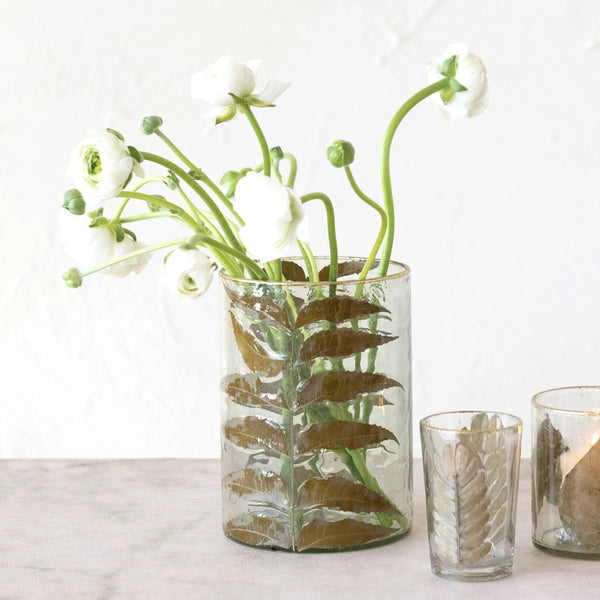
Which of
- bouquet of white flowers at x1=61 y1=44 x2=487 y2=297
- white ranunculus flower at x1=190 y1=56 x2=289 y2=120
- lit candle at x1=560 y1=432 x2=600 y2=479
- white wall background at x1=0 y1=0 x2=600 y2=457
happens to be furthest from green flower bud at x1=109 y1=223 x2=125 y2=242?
white wall background at x1=0 y1=0 x2=600 y2=457

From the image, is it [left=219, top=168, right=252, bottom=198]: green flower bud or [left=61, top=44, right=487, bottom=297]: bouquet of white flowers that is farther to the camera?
[left=219, top=168, right=252, bottom=198]: green flower bud

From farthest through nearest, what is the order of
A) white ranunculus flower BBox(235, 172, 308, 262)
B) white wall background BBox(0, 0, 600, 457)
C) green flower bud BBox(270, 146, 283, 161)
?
white wall background BBox(0, 0, 600, 457) → green flower bud BBox(270, 146, 283, 161) → white ranunculus flower BBox(235, 172, 308, 262)

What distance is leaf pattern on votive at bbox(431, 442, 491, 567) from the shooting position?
632 mm

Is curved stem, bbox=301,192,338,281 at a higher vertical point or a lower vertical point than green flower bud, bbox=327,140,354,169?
lower

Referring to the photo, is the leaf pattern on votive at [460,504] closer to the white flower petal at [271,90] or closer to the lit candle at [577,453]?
the lit candle at [577,453]

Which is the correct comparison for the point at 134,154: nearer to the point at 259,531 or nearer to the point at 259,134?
the point at 259,134

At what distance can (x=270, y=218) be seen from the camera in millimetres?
610

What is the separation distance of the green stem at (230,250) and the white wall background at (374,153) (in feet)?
1.81

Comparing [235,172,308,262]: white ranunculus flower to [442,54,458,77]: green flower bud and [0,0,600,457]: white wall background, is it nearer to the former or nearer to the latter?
[442,54,458,77]: green flower bud

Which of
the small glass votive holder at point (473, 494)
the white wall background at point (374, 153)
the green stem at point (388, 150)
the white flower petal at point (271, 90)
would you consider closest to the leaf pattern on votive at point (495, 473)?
the small glass votive holder at point (473, 494)

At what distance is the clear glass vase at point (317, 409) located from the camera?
0.68m

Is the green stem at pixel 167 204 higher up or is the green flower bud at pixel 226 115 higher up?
the green flower bud at pixel 226 115

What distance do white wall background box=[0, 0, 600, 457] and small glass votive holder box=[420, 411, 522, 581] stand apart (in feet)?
2.05

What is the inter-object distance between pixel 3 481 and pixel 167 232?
465 millimetres
